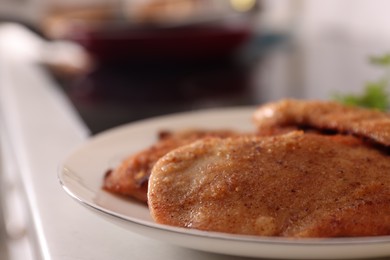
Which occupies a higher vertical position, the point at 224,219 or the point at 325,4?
the point at 224,219

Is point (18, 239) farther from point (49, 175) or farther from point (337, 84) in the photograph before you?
point (337, 84)

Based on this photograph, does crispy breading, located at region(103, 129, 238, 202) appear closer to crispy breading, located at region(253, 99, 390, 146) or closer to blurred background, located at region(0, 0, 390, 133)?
crispy breading, located at region(253, 99, 390, 146)

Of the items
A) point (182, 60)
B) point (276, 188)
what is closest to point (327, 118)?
point (276, 188)

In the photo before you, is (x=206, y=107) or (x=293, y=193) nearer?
(x=293, y=193)

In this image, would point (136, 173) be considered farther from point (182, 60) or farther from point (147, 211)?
point (182, 60)

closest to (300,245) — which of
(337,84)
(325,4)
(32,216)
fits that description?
(32,216)

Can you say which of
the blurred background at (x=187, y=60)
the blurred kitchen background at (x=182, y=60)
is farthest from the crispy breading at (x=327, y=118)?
the blurred background at (x=187, y=60)

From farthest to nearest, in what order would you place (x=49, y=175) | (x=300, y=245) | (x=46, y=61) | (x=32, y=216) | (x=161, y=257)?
(x=46, y=61) → (x=49, y=175) → (x=32, y=216) → (x=161, y=257) → (x=300, y=245)
